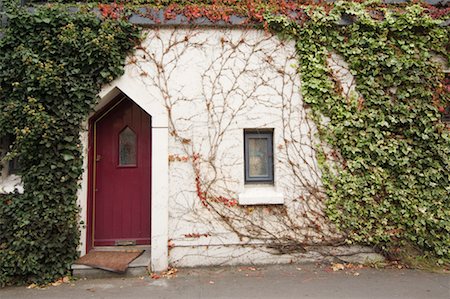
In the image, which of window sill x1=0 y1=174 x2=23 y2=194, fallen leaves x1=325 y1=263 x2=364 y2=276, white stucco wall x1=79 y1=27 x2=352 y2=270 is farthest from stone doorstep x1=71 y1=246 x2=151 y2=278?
fallen leaves x1=325 y1=263 x2=364 y2=276

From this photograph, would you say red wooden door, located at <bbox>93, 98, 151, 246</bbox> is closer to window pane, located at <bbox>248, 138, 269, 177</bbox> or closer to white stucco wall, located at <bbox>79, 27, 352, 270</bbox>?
white stucco wall, located at <bbox>79, 27, 352, 270</bbox>

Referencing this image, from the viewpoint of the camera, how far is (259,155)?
494cm

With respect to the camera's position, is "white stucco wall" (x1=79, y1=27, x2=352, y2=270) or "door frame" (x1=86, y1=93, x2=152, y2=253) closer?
"white stucco wall" (x1=79, y1=27, x2=352, y2=270)

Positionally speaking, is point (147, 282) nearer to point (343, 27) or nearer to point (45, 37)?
point (45, 37)

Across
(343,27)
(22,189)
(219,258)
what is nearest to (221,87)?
(343,27)

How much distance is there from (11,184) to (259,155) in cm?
382

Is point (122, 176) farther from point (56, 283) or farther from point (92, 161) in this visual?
Result: point (56, 283)

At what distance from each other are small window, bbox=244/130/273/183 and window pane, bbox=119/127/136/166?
2.00 metres

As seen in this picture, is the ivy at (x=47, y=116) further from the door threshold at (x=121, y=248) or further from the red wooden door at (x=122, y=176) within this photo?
the red wooden door at (x=122, y=176)

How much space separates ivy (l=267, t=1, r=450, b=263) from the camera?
184 inches

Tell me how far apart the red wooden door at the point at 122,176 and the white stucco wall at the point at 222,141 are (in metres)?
0.53

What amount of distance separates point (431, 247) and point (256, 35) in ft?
14.2

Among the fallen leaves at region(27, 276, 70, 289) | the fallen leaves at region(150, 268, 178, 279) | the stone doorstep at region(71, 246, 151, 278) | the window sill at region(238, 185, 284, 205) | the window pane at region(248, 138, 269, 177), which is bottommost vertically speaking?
the fallen leaves at region(27, 276, 70, 289)

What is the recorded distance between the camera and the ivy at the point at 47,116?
13.8ft
